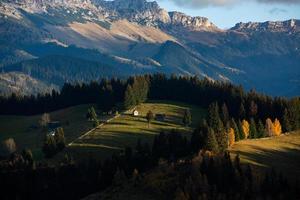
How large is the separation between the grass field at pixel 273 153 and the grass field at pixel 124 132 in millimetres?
26861

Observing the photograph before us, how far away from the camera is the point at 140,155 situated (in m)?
131

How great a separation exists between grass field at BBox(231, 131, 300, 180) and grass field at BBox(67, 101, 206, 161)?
2686cm

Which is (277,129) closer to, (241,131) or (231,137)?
(241,131)

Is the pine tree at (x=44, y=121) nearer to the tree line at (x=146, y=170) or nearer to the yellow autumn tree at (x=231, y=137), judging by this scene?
→ the tree line at (x=146, y=170)

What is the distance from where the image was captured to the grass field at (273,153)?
395ft

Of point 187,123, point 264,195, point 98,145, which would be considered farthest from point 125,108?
point 264,195

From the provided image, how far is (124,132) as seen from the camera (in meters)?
163

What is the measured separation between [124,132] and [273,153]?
46.2 metres

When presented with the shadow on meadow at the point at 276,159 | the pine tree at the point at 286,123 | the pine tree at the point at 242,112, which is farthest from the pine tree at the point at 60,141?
the pine tree at the point at 286,123

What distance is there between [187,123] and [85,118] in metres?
36.7

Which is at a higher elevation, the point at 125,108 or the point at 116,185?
the point at 125,108

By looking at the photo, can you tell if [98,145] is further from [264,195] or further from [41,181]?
[264,195]

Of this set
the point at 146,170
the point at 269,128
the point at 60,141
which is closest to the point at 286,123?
the point at 269,128

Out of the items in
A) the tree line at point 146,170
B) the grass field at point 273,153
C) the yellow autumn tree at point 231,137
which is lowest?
the tree line at point 146,170
